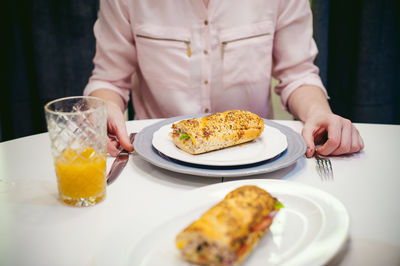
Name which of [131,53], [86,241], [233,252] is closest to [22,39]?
[131,53]

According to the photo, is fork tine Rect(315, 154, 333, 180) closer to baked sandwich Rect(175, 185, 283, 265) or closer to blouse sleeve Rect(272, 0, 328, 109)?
baked sandwich Rect(175, 185, 283, 265)

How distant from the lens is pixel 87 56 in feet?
9.12

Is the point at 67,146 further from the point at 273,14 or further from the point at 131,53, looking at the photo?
the point at 273,14

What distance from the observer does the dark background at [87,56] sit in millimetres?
2461

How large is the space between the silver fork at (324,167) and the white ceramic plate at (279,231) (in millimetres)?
177

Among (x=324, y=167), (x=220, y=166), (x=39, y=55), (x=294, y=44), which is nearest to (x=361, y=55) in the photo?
(x=294, y=44)

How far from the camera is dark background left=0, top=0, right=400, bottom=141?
2461 millimetres

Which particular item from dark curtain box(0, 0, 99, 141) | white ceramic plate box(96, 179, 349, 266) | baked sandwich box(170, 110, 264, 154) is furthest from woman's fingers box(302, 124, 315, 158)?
dark curtain box(0, 0, 99, 141)

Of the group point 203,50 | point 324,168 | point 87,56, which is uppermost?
point 203,50

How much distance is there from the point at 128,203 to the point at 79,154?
161 mm

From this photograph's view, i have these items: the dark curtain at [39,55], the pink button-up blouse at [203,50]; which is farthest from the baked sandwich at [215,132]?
the dark curtain at [39,55]

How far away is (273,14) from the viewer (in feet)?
5.68

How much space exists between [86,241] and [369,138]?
37.8 inches

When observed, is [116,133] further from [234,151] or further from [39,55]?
[39,55]
